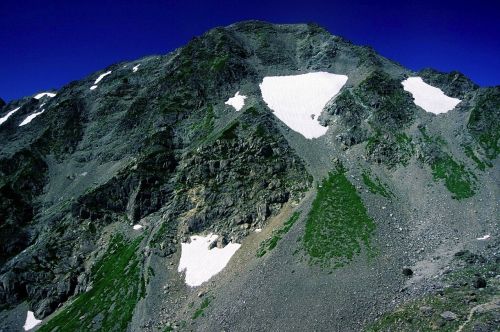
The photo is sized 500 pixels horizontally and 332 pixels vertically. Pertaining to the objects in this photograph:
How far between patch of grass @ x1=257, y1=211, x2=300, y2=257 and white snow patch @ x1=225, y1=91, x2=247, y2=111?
41.5 metres

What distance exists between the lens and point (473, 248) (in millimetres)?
47156

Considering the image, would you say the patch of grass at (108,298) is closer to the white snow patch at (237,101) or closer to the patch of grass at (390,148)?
the white snow patch at (237,101)

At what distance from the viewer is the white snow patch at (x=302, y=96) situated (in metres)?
A: 86.1

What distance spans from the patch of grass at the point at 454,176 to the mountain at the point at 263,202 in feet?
1.18

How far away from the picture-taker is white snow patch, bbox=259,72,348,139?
86062 millimetres

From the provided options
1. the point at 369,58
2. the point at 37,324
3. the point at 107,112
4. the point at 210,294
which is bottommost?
the point at 210,294

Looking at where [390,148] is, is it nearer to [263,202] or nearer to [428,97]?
[428,97]

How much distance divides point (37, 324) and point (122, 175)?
3220 cm

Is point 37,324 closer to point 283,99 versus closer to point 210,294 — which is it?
point 210,294

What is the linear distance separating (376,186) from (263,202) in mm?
20227

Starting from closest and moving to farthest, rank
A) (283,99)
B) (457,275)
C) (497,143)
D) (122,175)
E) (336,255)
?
(457,275), (336,255), (497,143), (122,175), (283,99)

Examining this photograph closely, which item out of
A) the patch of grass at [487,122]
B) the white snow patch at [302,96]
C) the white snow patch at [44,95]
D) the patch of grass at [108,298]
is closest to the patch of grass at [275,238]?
the patch of grass at [108,298]

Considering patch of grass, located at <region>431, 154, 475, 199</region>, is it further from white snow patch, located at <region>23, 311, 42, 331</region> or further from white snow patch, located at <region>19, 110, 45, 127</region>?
white snow patch, located at <region>19, 110, 45, 127</region>

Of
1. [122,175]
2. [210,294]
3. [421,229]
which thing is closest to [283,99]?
[122,175]
